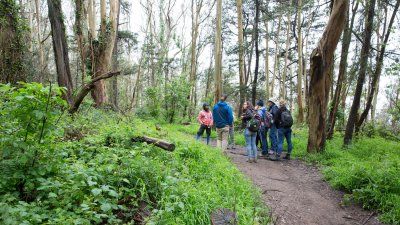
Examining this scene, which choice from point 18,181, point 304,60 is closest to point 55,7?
Answer: point 18,181

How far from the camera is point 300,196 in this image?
5.95 meters

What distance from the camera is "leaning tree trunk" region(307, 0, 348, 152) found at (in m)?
8.66

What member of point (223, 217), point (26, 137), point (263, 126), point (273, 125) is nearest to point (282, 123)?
point (273, 125)

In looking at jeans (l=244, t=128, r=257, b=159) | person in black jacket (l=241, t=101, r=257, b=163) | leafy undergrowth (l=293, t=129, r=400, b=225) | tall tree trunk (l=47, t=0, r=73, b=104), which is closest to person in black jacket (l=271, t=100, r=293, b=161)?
person in black jacket (l=241, t=101, r=257, b=163)

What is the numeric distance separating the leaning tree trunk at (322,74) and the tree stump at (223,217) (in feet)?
21.7

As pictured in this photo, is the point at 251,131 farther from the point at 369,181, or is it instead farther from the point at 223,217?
the point at 223,217

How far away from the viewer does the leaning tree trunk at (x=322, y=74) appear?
341 inches

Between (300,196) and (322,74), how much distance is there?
463 cm

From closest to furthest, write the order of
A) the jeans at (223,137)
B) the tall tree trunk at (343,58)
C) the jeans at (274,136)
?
the jeans at (223,137), the jeans at (274,136), the tall tree trunk at (343,58)

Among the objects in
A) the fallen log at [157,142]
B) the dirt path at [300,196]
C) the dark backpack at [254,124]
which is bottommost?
the dirt path at [300,196]

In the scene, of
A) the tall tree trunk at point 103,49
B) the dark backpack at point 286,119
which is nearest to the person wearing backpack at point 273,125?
the dark backpack at point 286,119

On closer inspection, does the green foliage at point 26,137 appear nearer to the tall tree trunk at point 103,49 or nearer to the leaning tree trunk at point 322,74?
the leaning tree trunk at point 322,74

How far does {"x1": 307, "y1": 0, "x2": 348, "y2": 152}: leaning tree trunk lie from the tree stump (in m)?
6.63

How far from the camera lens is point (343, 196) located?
601 cm
